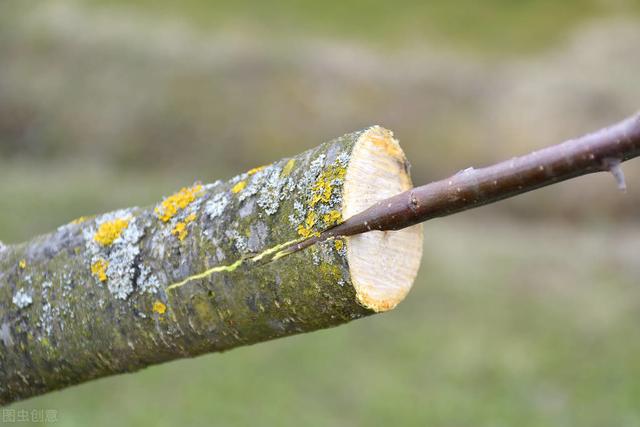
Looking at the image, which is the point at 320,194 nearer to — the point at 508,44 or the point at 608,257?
the point at 608,257

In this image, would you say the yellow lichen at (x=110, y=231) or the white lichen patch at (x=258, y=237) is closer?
the white lichen patch at (x=258, y=237)

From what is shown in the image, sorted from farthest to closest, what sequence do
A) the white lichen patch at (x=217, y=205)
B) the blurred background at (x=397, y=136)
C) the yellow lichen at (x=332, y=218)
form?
the blurred background at (x=397, y=136) < the white lichen patch at (x=217, y=205) < the yellow lichen at (x=332, y=218)

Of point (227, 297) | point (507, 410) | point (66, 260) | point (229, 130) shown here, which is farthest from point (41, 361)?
point (229, 130)

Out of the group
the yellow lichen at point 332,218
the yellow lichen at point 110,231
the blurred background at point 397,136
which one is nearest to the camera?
the yellow lichen at point 332,218

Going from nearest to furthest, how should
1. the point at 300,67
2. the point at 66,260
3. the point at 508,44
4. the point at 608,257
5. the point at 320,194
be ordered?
1. the point at 320,194
2. the point at 66,260
3. the point at 608,257
4. the point at 300,67
5. the point at 508,44

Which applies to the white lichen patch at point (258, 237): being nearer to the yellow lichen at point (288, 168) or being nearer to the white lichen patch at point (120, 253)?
the yellow lichen at point (288, 168)

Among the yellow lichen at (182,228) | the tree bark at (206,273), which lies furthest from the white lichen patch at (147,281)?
the yellow lichen at (182,228)
